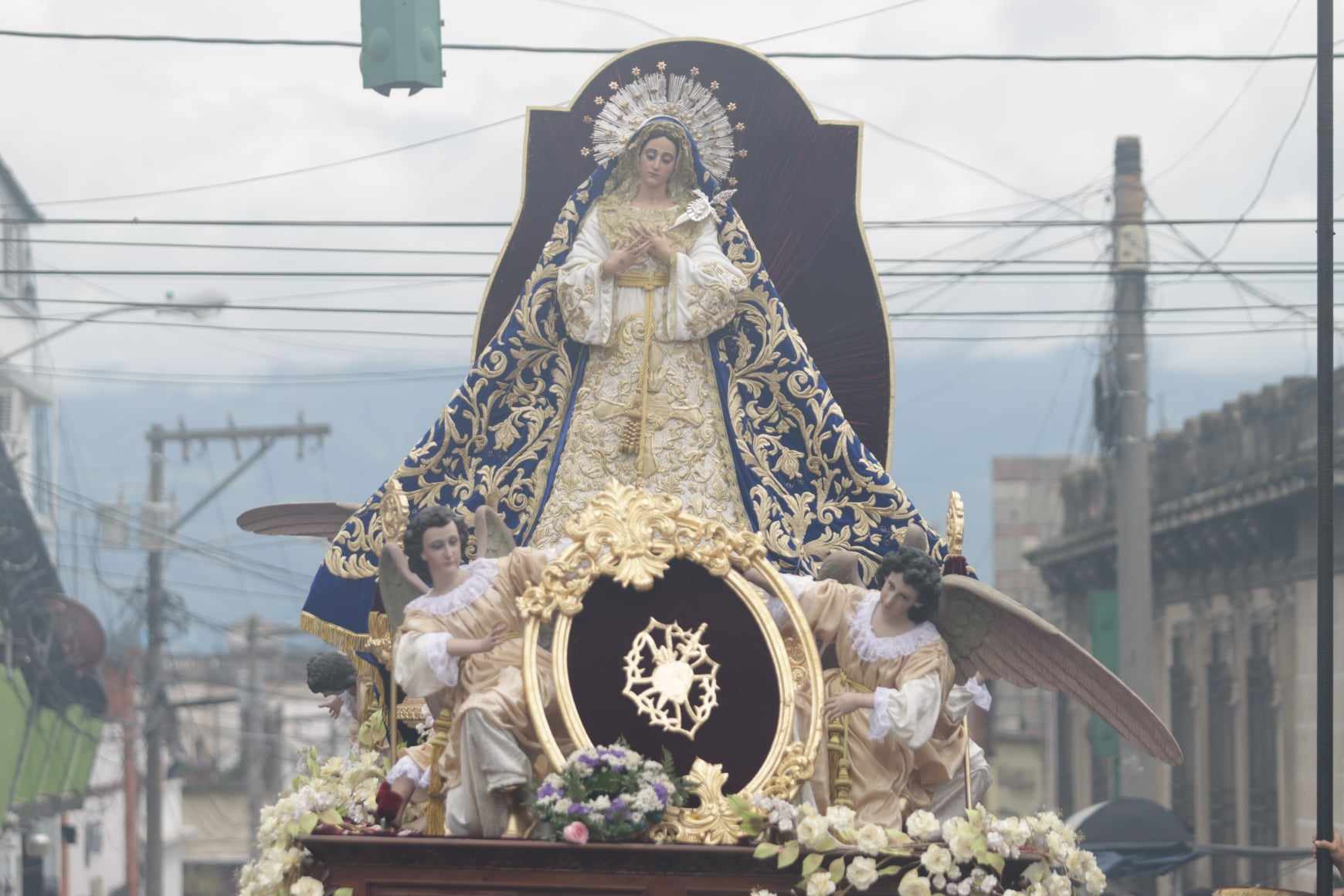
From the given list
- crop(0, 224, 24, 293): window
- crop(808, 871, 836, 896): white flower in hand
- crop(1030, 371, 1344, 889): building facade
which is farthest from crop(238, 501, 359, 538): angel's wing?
crop(0, 224, 24, 293): window

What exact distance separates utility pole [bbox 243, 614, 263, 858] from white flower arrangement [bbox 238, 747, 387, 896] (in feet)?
118

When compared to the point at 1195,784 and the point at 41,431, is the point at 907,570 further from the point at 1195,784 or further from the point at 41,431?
the point at 41,431

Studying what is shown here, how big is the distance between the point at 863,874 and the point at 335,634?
322 cm

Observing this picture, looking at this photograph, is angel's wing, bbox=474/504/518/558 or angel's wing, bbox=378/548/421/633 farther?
angel's wing, bbox=474/504/518/558

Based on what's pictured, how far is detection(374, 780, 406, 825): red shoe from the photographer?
905 centimetres

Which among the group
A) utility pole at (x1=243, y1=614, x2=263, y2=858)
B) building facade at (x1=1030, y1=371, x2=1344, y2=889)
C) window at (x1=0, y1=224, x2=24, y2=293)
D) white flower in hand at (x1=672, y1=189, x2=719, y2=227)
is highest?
window at (x1=0, y1=224, x2=24, y2=293)

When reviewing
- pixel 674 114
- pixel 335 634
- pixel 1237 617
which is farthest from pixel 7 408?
pixel 674 114

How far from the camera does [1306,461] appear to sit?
2544 cm

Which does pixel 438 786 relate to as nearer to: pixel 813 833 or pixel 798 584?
pixel 813 833

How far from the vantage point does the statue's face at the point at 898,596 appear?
28.9ft

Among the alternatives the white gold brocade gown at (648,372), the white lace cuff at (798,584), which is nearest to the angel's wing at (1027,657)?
the white lace cuff at (798,584)

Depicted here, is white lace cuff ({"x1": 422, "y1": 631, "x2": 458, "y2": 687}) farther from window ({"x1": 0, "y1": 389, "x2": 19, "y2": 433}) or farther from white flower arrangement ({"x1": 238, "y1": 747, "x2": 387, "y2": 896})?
window ({"x1": 0, "y1": 389, "x2": 19, "y2": 433})

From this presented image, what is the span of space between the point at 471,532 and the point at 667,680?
70.1 inches

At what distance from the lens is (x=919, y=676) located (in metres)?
8.73
